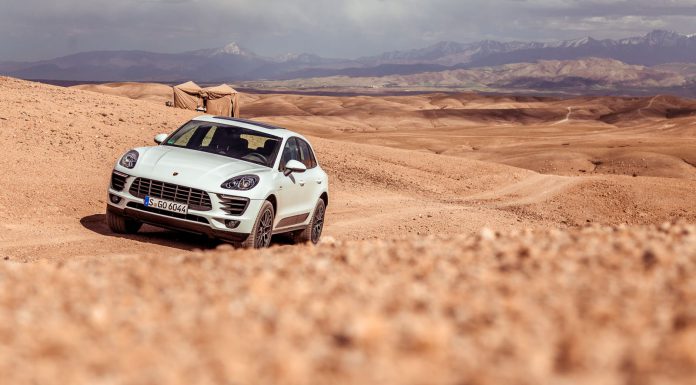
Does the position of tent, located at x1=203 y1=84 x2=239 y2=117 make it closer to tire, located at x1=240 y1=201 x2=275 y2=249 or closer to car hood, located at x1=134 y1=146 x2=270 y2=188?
car hood, located at x1=134 y1=146 x2=270 y2=188

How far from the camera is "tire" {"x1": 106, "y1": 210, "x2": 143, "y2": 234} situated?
11055mm

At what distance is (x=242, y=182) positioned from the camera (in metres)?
10.3

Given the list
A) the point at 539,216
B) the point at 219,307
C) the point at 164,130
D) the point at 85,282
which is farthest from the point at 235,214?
the point at 164,130

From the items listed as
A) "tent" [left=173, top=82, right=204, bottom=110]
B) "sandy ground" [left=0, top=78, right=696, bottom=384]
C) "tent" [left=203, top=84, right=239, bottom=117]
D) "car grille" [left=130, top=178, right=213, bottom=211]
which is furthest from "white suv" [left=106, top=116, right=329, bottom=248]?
"tent" [left=173, top=82, right=204, bottom=110]

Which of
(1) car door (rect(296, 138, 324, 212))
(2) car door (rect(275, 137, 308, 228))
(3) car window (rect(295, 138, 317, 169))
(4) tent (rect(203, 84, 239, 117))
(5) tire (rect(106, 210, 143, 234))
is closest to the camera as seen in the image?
(2) car door (rect(275, 137, 308, 228))

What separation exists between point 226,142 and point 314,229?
1951mm

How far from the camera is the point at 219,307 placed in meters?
4.18

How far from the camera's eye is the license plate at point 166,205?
10.2 m

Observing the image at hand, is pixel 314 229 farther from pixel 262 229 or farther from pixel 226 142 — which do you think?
pixel 226 142

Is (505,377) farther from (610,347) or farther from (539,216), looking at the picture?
(539,216)

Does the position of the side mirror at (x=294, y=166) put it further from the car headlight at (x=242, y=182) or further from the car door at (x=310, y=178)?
the car door at (x=310, y=178)

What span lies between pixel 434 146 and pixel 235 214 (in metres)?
43.9

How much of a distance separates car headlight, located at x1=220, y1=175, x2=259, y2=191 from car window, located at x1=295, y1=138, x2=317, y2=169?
1.72 meters

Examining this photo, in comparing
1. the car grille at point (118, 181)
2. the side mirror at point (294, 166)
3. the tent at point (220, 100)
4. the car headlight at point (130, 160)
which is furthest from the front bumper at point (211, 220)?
the tent at point (220, 100)
